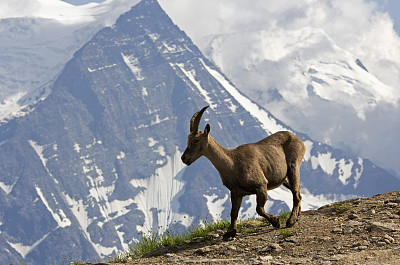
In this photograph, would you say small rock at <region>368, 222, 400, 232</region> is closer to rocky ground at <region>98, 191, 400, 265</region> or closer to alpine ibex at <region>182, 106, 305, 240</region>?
rocky ground at <region>98, 191, 400, 265</region>

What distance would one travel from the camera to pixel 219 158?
1662 cm

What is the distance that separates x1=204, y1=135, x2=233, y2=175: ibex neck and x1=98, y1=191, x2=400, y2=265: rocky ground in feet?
6.63

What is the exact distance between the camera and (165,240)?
1747 centimetres

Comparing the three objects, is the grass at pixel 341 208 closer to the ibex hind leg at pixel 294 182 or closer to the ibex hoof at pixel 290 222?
the ibex hind leg at pixel 294 182

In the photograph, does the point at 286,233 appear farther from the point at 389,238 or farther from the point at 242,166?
the point at 389,238

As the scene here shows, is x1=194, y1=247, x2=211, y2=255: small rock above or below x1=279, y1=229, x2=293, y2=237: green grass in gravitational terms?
below

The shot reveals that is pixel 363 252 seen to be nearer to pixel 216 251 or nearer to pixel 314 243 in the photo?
pixel 314 243

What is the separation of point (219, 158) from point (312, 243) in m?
3.76

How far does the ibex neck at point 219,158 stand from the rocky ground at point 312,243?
2021mm

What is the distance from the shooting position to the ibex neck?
652 inches

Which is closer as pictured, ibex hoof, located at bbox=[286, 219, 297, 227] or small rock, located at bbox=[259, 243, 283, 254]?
small rock, located at bbox=[259, 243, 283, 254]

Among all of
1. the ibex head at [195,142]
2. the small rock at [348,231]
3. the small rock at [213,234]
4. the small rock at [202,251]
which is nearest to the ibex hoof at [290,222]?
the small rock at [213,234]

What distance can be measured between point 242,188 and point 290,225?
6.15ft

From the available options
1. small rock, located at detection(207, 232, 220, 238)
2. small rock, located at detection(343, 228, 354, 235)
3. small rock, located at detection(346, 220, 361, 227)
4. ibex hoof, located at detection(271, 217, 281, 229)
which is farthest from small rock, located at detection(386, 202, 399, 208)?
small rock, located at detection(207, 232, 220, 238)
